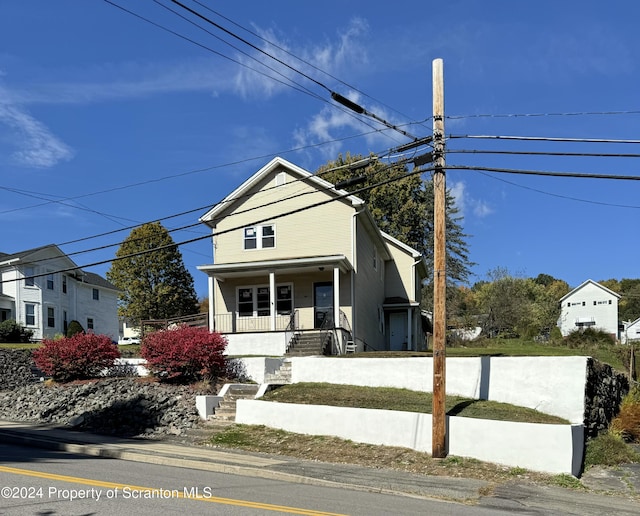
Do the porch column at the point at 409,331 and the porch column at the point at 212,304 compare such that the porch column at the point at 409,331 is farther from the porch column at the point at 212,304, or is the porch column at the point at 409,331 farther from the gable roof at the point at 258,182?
the porch column at the point at 212,304

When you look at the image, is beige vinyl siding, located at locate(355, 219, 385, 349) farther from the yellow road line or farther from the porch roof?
the yellow road line

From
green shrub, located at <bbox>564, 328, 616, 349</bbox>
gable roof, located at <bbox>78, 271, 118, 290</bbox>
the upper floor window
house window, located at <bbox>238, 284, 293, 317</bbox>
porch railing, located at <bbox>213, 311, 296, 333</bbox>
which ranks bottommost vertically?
green shrub, located at <bbox>564, 328, 616, 349</bbox>

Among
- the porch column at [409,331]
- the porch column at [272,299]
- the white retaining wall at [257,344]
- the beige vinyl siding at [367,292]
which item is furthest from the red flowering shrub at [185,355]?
the porch column at [409,331]

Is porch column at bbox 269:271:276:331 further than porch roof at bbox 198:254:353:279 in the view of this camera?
Yes

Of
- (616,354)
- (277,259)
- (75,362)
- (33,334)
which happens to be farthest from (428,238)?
(75,362)

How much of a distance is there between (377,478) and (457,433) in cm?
249

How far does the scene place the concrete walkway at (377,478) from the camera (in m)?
9.45

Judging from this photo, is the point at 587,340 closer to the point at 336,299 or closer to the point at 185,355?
the point at 336,299

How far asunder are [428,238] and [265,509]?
44349mm

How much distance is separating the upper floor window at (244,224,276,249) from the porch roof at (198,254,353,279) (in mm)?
1612

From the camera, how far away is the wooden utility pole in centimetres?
1241

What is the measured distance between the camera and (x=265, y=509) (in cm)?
778

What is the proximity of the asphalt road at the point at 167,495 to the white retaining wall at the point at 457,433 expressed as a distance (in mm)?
3203

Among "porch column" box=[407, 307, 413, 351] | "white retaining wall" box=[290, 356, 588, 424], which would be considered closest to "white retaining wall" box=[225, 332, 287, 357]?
"white retaining wall" box=[290, 356, 588, 424]
